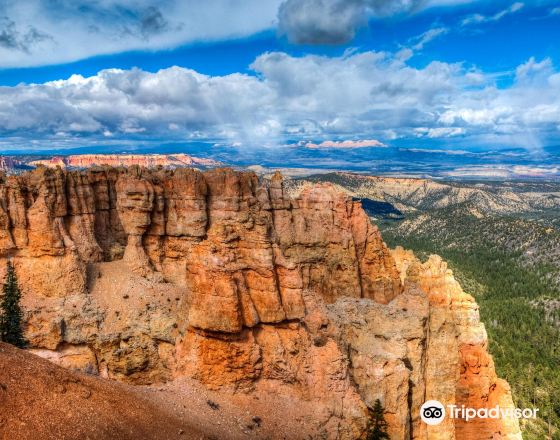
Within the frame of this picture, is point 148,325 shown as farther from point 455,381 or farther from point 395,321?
point 455,381

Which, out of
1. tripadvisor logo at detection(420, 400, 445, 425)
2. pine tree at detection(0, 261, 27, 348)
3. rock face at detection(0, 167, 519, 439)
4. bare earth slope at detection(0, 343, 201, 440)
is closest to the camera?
bare earth slope at detection(0, 343, 201, 440)

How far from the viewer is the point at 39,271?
36.2 metres

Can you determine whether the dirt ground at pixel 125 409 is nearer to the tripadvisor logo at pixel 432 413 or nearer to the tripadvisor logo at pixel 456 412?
the tripadvisor logo at pixel 432 413

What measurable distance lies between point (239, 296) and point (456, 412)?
2197 cm

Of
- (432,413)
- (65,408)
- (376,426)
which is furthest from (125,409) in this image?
(432,413)

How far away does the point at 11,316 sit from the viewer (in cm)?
3244

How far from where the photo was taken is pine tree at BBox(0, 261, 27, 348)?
31.7 metres

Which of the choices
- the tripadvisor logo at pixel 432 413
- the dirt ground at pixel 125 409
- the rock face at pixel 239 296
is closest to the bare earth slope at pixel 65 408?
the dirt ground at pixel 125 409

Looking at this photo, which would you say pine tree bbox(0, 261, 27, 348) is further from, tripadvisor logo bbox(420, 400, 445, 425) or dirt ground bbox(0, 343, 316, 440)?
tripadvisor logo bbox(420, 400, 445, 425)

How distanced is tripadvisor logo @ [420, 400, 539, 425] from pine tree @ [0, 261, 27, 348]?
31.0m

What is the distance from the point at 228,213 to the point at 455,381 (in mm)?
26182

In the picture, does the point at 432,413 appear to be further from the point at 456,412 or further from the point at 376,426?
the point at 376,426

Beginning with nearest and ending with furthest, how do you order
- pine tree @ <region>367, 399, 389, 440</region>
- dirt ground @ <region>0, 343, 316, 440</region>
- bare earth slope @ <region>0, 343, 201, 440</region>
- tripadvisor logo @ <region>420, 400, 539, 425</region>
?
bare earth slope @ <region>0, 343, 201, 440</region>, dirt ground @ <region>0, 343, 316, 440</region>, pine tree @ <region>367, 399, 389, 440</region>, tripadvisor logo @ <region>420, 400, 539, 425</region>

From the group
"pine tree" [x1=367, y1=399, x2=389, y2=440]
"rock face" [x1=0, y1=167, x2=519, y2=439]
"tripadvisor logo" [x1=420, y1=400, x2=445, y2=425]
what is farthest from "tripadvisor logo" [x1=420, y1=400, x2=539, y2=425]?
"pine tree" [x1=367, y1=399, x2=389, y2=440]
